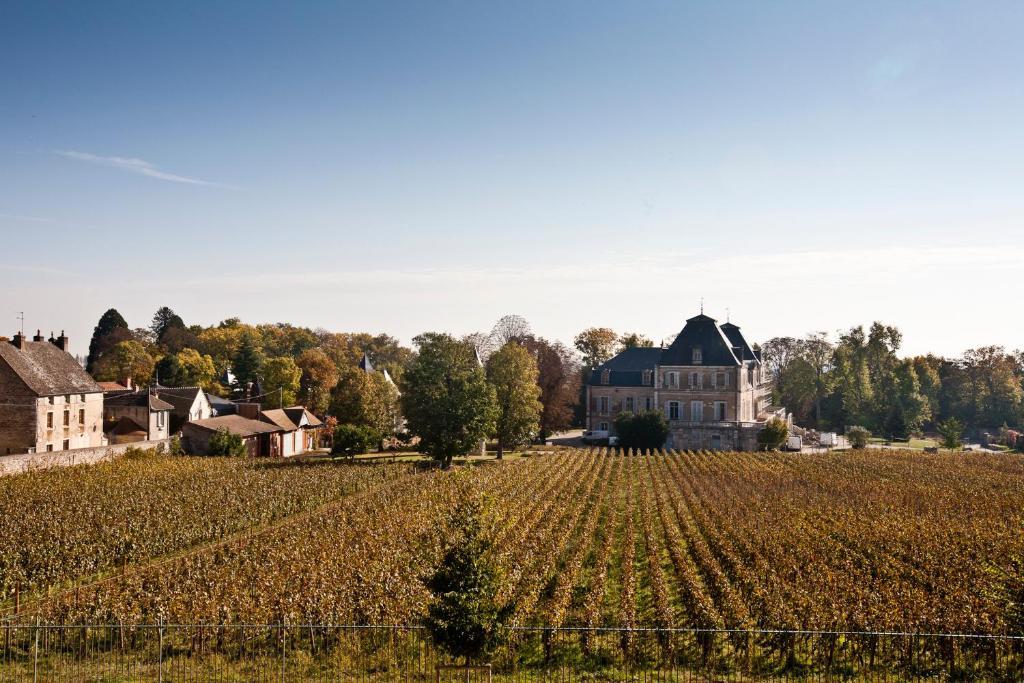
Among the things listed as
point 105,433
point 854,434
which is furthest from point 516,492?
point 854,434

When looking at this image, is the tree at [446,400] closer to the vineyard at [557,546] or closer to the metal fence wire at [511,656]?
the vineyard at [557,546]

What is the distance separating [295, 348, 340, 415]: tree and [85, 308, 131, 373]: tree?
33435 mm

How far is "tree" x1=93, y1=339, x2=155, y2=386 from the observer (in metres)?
80.9

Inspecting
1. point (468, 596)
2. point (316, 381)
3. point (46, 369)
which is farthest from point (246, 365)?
point (468, 596)

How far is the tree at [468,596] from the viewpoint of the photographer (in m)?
14.0

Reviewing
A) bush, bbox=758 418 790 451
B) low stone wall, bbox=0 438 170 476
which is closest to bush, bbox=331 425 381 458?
low stone wall, bbox=0 438 170 476

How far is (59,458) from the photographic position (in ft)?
138

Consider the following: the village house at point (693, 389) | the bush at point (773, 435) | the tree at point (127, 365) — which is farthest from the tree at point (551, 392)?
the tree at point (127, 365)

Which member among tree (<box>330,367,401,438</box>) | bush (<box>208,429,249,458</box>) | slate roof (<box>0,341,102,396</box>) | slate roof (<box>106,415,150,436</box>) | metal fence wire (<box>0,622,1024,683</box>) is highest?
slate roof (<box>0,341,102,396</box>)

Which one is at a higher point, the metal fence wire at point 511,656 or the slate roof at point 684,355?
the slate roof at point 684,355

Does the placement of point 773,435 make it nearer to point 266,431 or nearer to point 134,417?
point 266,431

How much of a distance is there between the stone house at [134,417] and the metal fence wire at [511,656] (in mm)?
39939

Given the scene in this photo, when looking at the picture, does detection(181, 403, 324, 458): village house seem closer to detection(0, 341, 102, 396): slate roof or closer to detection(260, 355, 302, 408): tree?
detection(0, 341, 102, 396): slate roof

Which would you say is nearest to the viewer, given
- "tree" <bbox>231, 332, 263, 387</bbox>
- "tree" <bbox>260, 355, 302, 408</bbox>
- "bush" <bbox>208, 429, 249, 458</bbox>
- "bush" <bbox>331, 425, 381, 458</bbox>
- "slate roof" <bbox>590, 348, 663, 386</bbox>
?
"bush" <bbox>208, 429, 249, 458</bbox>
